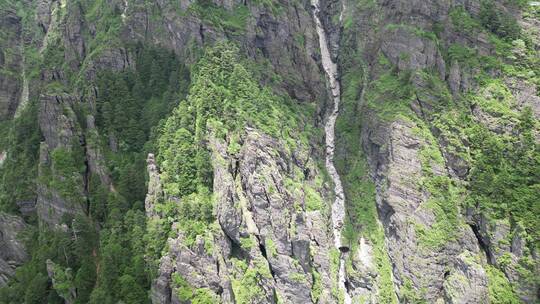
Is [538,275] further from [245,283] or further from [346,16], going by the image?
[346,16]

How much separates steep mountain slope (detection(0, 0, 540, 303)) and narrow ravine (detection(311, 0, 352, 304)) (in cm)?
56

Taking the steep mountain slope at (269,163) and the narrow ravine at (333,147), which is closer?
the steep mountain slope at (269,163)

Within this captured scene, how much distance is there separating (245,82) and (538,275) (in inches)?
2851

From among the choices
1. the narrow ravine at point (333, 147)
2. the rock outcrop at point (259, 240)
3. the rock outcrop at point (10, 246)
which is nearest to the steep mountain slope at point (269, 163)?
the rock outcrop at point (10, 246)

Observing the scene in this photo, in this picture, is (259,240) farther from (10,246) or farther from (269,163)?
(10,246)

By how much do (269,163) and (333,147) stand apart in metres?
30.2

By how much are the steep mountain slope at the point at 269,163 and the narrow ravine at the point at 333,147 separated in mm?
557

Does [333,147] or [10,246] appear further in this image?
[333,147]

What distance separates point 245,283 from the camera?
77438mm

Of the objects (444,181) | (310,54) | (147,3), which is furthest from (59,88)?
(444,181)

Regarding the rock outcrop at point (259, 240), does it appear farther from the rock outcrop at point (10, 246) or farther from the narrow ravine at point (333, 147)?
the rock outcrop at point (10, 246)

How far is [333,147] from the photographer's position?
11456cm

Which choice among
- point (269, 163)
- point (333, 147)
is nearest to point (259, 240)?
point (269, 163)

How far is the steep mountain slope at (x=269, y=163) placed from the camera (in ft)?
255
